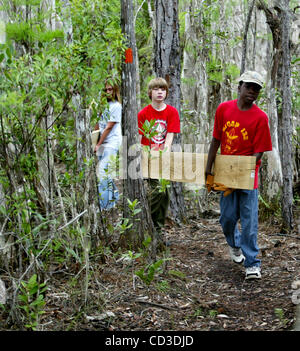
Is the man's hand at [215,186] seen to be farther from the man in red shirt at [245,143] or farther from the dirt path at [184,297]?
the dirt path at [184,297]

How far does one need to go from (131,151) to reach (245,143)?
1.30 meters

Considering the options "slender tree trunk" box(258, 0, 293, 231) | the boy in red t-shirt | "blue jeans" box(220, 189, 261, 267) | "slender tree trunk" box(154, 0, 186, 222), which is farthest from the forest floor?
"slender tree trunk" box(154, 0, 186, 222)

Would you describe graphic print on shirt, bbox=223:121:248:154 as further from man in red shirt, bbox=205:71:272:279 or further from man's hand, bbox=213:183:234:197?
man's hand, bbox=213:183:234:197

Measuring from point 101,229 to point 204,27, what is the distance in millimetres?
6066

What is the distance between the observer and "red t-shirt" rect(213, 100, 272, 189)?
490 centimetres

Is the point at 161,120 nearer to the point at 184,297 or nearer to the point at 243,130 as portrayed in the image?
the point at 243,130

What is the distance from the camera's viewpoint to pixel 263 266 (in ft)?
18.8

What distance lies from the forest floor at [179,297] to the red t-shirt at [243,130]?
1.18 m

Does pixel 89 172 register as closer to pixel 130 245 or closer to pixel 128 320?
pixel 130 245

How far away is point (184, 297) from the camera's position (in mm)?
4551

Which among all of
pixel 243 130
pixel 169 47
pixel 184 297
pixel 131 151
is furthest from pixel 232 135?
pixel 169 47

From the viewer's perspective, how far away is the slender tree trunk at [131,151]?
5.17 metres

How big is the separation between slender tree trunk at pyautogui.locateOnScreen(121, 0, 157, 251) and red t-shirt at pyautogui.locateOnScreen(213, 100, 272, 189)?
39.9 inches

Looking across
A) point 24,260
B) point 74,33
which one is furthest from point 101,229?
point 74,33
